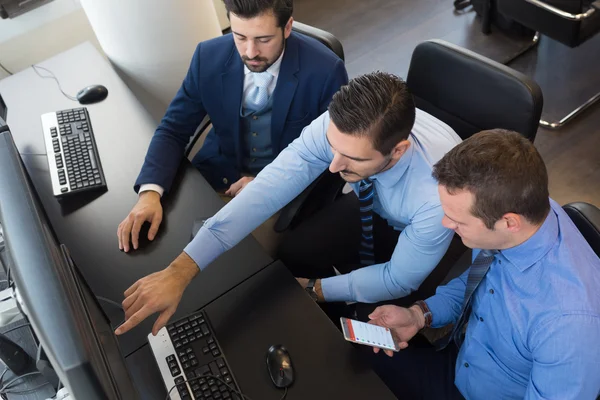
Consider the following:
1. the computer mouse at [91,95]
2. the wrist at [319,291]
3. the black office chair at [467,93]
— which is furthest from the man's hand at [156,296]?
the computer mouse at [91,95]

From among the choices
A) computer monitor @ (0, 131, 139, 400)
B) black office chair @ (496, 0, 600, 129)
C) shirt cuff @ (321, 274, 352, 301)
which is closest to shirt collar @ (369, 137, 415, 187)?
shirt cuff @ (321, 274, 352, 301)

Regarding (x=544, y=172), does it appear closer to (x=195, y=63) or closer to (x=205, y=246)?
(x=205, y=246)

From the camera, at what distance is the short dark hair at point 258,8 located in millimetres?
1679

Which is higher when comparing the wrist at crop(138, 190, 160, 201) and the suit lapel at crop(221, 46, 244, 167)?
the suit lapel at crop(221, 46, 244, 167)

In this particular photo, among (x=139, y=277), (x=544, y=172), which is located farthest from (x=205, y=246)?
(x=544, y=172)

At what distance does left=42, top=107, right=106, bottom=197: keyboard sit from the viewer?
5.74 ft

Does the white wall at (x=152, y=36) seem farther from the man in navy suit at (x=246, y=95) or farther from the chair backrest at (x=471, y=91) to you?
the chair backrest at (x=471, y=91)

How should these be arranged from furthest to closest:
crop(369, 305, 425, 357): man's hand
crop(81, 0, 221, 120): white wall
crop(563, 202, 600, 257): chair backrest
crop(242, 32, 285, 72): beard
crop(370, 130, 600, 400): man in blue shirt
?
crop(81, 0, 221, 120): white wall
crop(242, 32, 285, 72): beard
crop(369, 305, 425, 357): man's hand
crop(563, 202, 600, 257): chair backrest
crop(370, 130, 600, 400): man in blue shirt

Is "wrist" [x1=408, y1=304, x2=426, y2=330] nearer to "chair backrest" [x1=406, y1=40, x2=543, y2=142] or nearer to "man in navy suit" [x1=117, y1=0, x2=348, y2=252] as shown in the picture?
"chair backrest" [x1=406, y1=40, x2=543, y2=142]

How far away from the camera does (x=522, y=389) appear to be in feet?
4.49

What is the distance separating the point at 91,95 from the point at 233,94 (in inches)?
23.5

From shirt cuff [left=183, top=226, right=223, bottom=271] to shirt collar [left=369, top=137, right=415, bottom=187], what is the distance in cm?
52

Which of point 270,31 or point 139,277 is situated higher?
point 270,31

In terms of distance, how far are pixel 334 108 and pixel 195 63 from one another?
2.19ft
